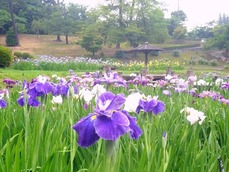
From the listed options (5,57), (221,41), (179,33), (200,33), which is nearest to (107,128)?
(5,57)

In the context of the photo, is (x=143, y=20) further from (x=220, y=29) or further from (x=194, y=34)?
(x=194, y=34)

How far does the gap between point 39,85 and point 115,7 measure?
34501mm

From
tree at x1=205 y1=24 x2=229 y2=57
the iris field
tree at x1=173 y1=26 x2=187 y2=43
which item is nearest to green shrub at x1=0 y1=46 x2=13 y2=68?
the iris field

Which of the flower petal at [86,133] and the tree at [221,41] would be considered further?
the tree at [221,41]

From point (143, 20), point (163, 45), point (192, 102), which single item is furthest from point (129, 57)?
point (192, 102)

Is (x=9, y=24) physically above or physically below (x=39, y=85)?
above

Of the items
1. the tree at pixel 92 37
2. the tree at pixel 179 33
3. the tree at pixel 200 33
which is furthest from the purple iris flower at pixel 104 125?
the tree at pixel 200 33

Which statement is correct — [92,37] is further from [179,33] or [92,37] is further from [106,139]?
[106,139]

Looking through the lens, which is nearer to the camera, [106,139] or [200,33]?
[106,139]

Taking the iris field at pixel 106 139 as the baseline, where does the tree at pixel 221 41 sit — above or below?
above

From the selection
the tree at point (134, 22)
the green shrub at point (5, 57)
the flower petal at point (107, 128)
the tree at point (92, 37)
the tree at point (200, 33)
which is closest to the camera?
the flower petal at point (107, 128)

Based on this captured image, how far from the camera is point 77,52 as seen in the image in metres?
36.9

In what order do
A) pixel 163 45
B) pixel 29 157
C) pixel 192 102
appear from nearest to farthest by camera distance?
pixel 29 157, pixel 192 102, pixel 163 45

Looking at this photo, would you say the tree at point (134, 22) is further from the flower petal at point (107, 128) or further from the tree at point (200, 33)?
the flower petal at point (107, 128)
